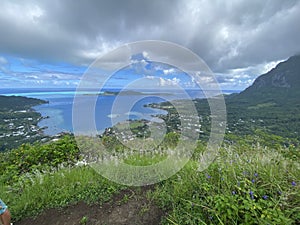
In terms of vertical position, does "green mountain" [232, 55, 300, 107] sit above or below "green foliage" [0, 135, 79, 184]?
above

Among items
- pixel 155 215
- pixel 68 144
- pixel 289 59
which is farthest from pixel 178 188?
pixel 289 59

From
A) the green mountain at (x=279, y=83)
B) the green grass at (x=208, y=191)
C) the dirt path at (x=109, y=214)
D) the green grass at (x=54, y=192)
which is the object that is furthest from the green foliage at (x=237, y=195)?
the green mountain at (x=279, y=83)

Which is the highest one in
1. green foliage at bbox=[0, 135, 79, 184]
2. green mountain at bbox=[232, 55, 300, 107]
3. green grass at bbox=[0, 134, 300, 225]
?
green mountain at bbox=[232, 55, 300, 107]

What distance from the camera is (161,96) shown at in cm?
513

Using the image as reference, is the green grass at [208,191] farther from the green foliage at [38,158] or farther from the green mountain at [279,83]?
the green mountain at [279,83]

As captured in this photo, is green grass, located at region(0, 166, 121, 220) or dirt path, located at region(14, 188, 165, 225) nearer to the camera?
dirt path, located at region(14, 188, 165, 225)

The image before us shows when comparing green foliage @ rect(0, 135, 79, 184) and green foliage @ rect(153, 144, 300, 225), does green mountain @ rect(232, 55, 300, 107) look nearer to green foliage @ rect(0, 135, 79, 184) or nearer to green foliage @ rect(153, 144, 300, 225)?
green foliage @ rect(0, 135, 79, 184)

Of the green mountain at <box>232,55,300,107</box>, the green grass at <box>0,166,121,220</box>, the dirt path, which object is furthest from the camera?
the green mountain at <box>232,55,300,107</box>

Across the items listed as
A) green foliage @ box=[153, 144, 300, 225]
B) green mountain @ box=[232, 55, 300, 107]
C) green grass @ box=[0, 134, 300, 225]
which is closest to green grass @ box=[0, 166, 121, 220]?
green grass @ box=[0, 134, 300, 225]

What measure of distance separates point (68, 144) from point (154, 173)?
3.66 metres

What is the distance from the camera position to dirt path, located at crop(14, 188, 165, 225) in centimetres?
258

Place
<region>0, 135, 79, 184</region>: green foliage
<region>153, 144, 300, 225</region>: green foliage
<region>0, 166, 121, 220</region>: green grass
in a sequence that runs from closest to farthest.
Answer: <region>153, 144, 300, 225</region>: green foliage, <region>0, 166, 121, 220</region>: green grass, <region>0, 135, 79, 184</region>: green foliage

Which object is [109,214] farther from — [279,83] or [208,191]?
[279,83]

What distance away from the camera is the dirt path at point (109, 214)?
Result: 258 cm
